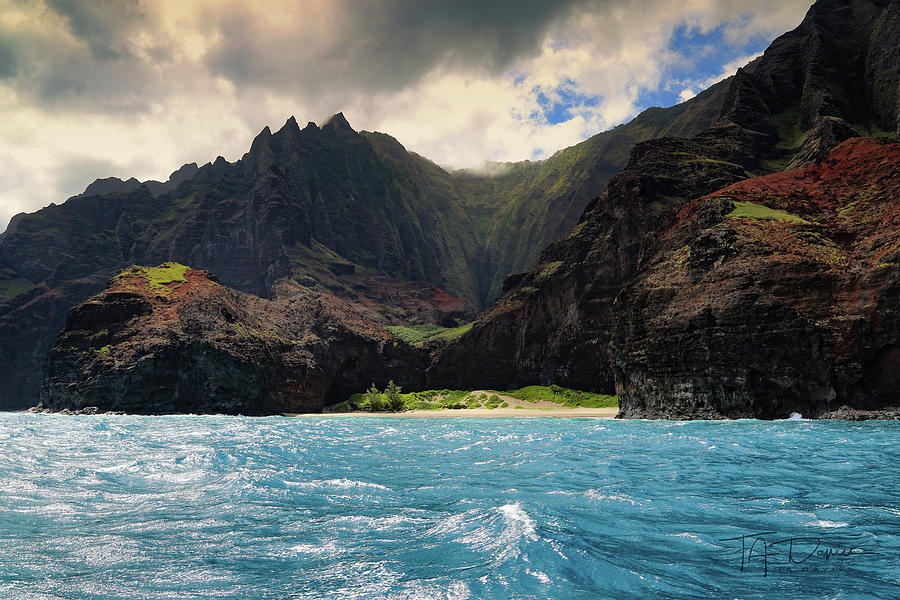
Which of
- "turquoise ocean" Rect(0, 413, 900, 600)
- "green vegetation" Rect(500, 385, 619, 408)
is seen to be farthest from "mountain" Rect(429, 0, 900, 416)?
"turquoise ocean" Rect(0, 413, 900, 600)

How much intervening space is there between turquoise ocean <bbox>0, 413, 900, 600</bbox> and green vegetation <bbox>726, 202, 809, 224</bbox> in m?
34.3

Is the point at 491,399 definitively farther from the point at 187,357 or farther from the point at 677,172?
the point at 187,357

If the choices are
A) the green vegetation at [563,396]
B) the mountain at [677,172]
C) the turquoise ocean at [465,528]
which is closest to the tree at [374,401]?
the mountain at [677,172]

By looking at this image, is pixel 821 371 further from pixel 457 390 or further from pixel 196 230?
pixel 196 230

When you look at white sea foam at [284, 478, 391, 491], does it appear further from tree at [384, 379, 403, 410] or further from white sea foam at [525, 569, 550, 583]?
tree at [384, 379, 403, 410]

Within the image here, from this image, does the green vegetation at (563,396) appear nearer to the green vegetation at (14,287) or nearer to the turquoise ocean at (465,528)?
the turquoise ocean at (465,528)

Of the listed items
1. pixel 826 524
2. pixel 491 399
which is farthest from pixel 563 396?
pixel 826 524

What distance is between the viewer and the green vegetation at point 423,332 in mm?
129750

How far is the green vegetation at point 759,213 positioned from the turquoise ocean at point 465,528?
34.3 metres

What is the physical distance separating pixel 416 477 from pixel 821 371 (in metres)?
37.4

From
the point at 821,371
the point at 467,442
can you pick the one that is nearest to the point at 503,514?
the point at 467,442

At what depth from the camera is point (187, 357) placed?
3442 inches
